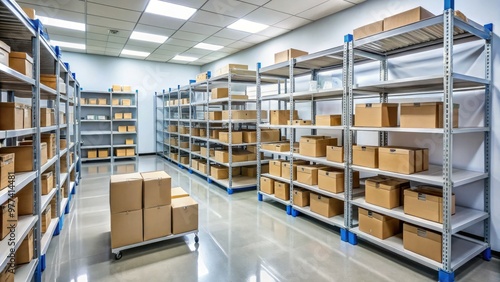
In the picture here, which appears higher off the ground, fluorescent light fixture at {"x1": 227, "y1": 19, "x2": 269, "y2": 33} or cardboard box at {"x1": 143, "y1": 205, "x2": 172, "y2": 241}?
fluorescent light fixture at {"x1": 227, "y1": 19, "x2": 269, "y2": 33}

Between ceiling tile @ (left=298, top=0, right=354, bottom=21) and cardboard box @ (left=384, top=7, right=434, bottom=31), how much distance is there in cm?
166

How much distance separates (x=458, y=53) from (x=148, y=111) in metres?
8.79

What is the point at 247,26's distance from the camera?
5.38 m

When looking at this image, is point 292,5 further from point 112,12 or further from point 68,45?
point 68,45

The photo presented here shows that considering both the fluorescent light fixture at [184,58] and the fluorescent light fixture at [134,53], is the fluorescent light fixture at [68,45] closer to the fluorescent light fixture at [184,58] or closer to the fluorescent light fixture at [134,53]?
the fluorescent light fixture at [134,53]

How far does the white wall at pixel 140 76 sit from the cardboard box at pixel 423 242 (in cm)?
872

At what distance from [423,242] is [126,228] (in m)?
2.64

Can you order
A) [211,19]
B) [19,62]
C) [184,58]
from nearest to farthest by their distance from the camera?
[19,62]
[211,19]
[184,58]

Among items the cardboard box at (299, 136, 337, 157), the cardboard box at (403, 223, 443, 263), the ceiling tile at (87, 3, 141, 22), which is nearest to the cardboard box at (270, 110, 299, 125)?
the cardboard box at (299, 136, 337, 157)

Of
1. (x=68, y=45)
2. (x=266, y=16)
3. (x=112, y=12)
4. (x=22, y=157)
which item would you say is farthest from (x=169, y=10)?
(x=68, y=45)

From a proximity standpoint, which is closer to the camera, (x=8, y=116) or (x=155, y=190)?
(x=8, y=116)

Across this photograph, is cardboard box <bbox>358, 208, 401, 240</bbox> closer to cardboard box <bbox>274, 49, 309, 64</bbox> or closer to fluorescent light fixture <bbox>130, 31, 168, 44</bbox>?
cardboard box <bbox>274, 49, 309, 64</bbox>

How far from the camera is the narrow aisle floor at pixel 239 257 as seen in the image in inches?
91.0

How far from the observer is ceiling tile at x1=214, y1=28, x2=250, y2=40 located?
5.70m
